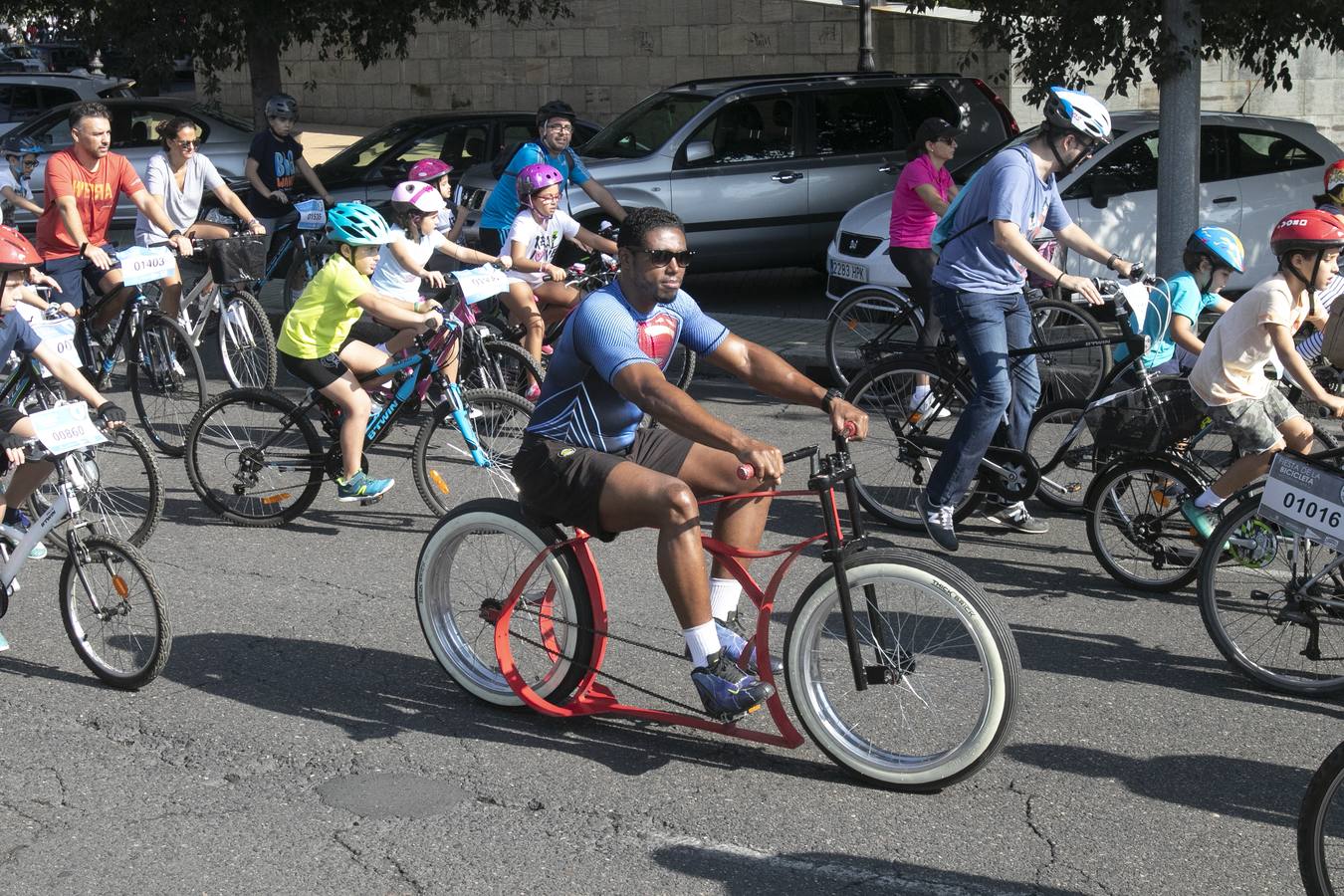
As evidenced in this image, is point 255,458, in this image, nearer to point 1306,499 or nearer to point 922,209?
point 922,209

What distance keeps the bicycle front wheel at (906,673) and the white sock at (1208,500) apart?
6.74 ft

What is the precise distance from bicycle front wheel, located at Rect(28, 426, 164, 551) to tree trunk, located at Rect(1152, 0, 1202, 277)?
681cm

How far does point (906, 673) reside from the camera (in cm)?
475

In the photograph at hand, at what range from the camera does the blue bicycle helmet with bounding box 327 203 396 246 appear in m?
7.60

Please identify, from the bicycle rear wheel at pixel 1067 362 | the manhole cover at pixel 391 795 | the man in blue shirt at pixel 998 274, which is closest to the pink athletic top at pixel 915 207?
the bicycle rear wheel at pixel 1067 362

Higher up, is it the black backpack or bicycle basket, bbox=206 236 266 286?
the black backpack

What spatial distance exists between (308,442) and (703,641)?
3.46 meters

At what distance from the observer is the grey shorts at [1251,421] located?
610 cm

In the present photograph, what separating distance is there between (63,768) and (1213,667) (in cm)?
395

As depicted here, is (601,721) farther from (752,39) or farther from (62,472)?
(752,39)

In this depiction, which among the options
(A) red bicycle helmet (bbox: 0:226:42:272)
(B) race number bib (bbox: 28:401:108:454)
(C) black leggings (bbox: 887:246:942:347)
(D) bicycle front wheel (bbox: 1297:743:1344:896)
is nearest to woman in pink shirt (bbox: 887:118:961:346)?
(C) black leggings (bbox: 887:246:942:347)

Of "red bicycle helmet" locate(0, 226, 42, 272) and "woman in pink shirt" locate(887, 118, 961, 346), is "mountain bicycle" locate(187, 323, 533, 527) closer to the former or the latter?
"red bicycle helmet" locate(0, 226, 42, 272)

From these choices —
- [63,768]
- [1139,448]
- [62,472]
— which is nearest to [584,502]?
[63,768]

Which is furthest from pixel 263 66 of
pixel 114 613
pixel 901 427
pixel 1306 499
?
pixel 1306 499
